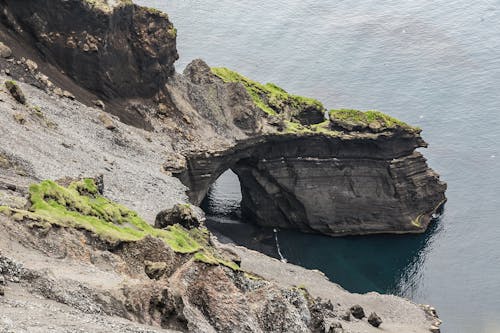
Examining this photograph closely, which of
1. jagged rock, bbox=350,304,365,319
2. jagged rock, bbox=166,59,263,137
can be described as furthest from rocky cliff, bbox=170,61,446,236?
jagged rock, bbox=350,304,365,319

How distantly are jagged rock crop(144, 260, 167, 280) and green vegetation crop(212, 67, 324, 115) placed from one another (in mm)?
65042

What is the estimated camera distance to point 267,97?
374 ft

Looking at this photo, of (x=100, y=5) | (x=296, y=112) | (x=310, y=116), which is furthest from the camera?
(x=310, y=116)

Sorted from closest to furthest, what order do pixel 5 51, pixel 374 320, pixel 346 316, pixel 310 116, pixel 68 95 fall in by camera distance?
pixel 346 316 < pixel 374 320 < pixel 5 51 < pixel 68 95 < pixel 310 116

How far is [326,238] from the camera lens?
4604 inches

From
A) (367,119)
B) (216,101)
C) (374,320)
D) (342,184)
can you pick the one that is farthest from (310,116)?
(374,320)

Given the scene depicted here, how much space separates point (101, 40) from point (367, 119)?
45.0 m

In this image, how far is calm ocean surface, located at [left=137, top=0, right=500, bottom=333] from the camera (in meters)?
104

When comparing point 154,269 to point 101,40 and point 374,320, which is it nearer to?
point 374,320

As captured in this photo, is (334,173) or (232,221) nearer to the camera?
(334,173)

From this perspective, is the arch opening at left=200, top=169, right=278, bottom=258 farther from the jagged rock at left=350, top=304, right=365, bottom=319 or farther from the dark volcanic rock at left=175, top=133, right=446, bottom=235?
the jagged rock at left=350, top=304, right=365, bottom=319

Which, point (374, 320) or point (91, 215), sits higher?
point (374, 320)

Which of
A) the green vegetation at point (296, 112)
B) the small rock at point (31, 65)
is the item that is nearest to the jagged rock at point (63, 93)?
the small rock at point (31, 65)

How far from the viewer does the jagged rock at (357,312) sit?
7919 centimetres
